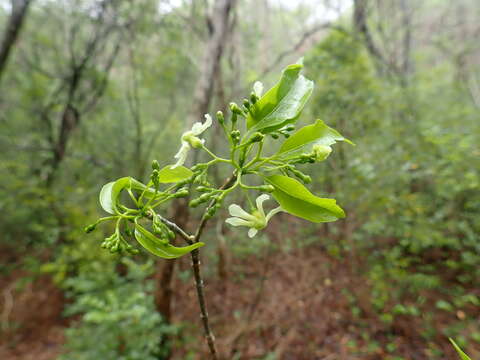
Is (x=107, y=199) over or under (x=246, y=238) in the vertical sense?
over

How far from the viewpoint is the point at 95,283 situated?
271 centimetres

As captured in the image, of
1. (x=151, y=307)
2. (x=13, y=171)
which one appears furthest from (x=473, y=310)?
(x=13, y=171)

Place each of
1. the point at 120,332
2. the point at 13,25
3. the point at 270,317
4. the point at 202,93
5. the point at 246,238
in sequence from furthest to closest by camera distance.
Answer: the point at 246,238 → the point at 270,317 → the point at 13,25 → the point at 120,332 → the point at 202,93

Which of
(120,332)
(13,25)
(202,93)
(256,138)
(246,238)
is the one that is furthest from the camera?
(246,238)

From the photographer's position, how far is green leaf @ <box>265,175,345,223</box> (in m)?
0.53

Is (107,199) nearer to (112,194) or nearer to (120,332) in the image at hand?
(112,194)

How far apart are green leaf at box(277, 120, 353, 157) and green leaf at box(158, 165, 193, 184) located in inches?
7.9

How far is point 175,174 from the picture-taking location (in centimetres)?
60

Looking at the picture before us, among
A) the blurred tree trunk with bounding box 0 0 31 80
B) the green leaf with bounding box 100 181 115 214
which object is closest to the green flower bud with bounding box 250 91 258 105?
the green leaf with bounding box 100 181 115 214

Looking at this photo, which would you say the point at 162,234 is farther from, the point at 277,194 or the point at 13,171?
the point at 13,171

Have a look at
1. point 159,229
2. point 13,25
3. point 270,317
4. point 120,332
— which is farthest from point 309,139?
point 13,25

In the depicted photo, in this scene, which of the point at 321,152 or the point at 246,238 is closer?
→ the point at 321,152

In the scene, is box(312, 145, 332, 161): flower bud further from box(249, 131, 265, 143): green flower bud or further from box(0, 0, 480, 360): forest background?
box(0, 0, 480, 360): forest background

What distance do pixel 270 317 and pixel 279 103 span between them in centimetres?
312
